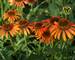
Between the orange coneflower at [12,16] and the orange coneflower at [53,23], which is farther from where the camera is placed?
the orange coneflower at [12,16]

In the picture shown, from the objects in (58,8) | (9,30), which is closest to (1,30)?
(9,30)

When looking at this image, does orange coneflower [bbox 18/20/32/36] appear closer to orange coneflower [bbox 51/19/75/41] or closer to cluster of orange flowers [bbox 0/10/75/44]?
cluster of orange flowers [bbox 0/10/75/44]

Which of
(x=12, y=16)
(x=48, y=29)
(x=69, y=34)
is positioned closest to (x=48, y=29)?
(x=48, y=29)

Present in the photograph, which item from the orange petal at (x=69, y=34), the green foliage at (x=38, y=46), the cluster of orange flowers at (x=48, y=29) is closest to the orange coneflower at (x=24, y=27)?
the cluster of orange flowers at (x=48, y=29)

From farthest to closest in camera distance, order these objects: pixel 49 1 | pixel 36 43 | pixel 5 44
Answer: pixel 49 1 < pixel 5 44 < pixel 36 43

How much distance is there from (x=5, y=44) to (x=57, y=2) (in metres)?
0.48

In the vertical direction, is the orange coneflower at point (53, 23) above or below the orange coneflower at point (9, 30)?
above

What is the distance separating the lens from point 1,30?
1.84 metres

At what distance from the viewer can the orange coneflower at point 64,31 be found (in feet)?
5.15

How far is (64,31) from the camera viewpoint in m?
1.61

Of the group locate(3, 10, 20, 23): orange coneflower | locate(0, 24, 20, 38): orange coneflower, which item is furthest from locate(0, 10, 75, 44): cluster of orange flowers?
locate(3, 10, 20, 23): orange coneflower

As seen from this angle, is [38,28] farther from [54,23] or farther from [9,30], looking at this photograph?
[9,30]

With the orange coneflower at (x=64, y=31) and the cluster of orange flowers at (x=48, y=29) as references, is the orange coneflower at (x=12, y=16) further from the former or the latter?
the orange coneflower at (x=64, y=31)

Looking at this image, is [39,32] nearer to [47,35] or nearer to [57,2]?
[47,35]
